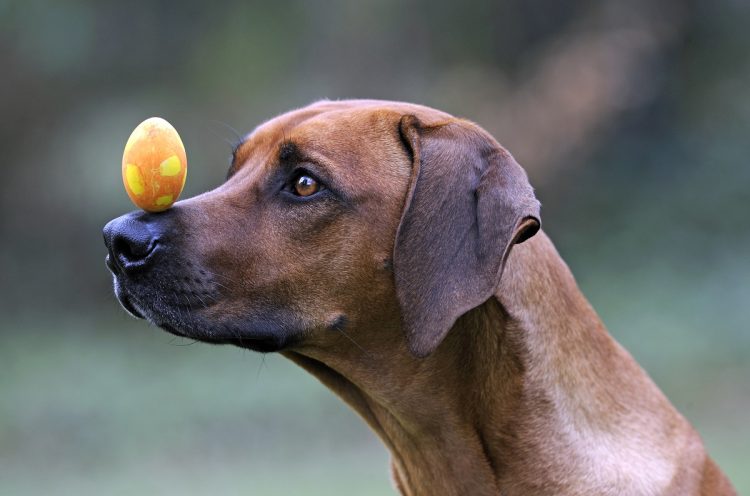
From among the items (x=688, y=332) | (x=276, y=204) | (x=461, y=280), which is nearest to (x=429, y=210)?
(x=461, y=280)

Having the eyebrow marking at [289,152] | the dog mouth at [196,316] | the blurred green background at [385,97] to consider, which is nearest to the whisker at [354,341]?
the dog mouth at [196,316]

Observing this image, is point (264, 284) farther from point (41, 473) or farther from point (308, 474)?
point (41, 473)

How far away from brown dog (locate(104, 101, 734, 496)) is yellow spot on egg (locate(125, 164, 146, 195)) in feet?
0.31

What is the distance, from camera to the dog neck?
3.86 metres

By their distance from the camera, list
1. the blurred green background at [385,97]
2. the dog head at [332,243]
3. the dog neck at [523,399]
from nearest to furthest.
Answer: the dog head at [332,243] < the dog neck at [523,399] < the blurred green background at [385,97]

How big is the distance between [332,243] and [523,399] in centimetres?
89

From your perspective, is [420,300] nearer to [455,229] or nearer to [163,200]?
[455,229]

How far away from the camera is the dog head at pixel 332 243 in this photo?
3734 millimetres

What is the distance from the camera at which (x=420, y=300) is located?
12.3 ft

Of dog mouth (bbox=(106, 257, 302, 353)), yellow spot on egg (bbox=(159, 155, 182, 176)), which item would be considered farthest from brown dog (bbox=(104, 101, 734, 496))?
yellow spot on egg (bbox=(159, 155, 182, 176))

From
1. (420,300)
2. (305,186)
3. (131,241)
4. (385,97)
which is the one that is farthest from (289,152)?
(385,97)

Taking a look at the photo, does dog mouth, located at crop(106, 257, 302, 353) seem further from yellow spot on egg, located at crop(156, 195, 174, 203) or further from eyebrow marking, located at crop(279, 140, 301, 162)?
eyebrow marking, located at crop(279, 140, 301, 162)

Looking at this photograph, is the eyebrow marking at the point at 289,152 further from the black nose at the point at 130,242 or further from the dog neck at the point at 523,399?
the dog neck at the point at 523,399

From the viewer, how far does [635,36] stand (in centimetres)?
1375
